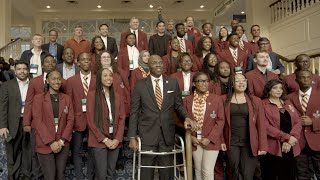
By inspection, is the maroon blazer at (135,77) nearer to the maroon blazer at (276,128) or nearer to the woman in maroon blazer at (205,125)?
the woman in maroon blazer at (205,125)

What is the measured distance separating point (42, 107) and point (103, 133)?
0.73m

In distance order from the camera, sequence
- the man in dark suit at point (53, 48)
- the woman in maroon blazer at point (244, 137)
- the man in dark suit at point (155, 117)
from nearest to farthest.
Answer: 1. the man in dark suit at point (155, 117)
2. the woman in maroon blazer at point (244, 137)
3. the man in dark suit at point (53, 48)

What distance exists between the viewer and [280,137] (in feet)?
13.0

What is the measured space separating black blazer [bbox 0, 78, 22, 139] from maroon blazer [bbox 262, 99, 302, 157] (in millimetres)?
2927

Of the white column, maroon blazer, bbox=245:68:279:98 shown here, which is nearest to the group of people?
maroon blazer, bbox=245:68:279:98

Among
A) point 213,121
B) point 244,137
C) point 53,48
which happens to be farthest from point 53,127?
point 53,48

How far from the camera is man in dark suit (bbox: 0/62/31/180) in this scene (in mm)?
4422

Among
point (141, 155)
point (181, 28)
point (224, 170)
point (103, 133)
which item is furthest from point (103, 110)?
point (181, 28)

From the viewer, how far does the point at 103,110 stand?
159 inches

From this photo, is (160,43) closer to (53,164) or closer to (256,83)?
(256,83)

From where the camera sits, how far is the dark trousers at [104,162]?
3.95 metres

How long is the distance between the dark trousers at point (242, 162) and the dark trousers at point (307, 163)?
0.65 meters

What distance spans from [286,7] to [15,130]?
9040 mm

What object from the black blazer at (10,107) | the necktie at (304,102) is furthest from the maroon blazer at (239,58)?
A: the black blazer at (10,107)
